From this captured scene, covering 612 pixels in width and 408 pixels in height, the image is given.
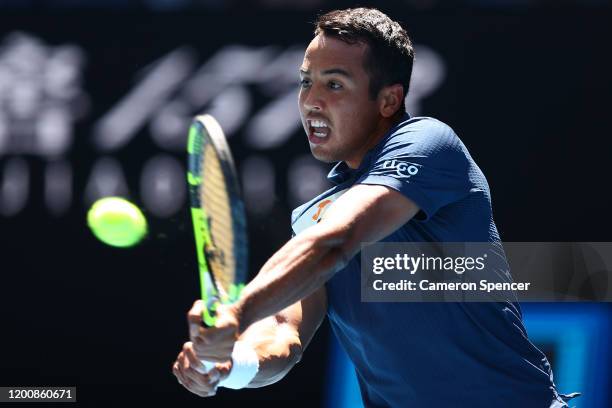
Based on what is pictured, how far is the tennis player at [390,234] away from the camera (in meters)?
2.37

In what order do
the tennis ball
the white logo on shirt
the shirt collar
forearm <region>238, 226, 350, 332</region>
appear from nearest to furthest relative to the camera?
1. forearm <region>238, 226, 350, 332</region>
2. the white logo on shirt
3. the shirt collar
4. the tennis ball

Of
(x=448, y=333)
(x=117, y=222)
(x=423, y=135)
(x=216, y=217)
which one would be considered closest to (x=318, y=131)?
(x=423, y=135)

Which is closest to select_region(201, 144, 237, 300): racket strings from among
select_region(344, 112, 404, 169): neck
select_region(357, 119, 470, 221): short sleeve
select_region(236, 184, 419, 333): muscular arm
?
select_region(236, 184, 419, 333): muscular arm

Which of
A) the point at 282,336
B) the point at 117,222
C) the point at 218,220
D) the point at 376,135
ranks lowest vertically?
the point at 282,336

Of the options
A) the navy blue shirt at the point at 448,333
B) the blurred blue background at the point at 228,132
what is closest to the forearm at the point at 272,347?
the navy blue shirt at the point at 448,333

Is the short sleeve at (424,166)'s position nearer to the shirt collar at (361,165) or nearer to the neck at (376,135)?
the shirt collar at (361,165)

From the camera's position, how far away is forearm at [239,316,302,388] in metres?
2.64

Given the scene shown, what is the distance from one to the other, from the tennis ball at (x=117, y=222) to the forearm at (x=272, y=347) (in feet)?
5.90

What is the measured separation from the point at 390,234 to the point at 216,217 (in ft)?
1.32

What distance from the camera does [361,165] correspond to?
2660 millimetres

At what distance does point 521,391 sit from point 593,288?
1987mm

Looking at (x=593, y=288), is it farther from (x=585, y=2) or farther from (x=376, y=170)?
(x=376, y=170)

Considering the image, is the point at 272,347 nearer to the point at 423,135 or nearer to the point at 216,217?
the point at 216,217

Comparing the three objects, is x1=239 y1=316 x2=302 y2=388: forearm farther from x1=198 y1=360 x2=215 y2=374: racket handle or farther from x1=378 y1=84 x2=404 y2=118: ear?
x1=378 y1=84 x2=404 y2=118: ear
